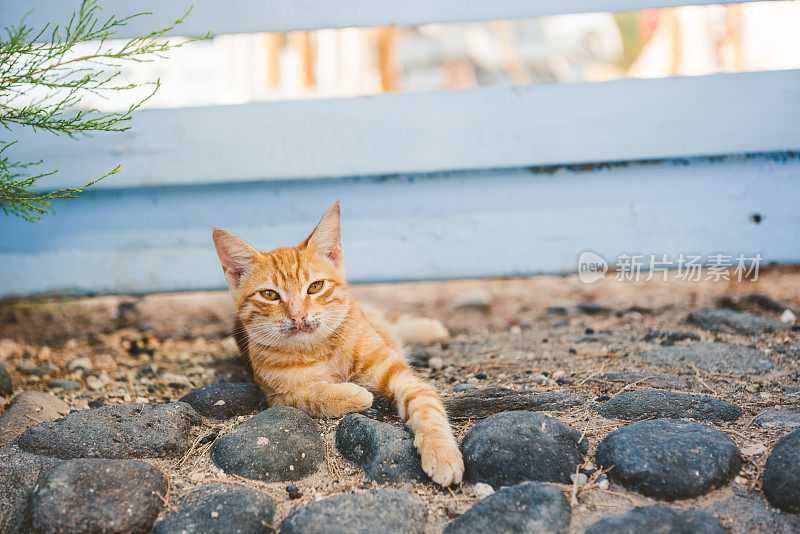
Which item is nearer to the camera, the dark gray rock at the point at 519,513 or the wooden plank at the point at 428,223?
the dark gray rock at the point at 519,513

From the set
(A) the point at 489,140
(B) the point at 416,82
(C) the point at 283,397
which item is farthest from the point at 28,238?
(B) the point at 416,82

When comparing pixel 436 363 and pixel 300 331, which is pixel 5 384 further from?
pixel 436 363

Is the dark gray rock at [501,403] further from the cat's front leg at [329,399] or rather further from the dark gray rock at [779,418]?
the dark gray rock at [779,418]

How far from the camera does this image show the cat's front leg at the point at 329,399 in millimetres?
2305

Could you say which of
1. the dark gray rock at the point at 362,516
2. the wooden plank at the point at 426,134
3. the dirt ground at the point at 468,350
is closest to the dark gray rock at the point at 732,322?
the dirt ground at the point at 468,350

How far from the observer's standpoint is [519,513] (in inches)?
65.1

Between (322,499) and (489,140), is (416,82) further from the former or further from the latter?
(322,499)

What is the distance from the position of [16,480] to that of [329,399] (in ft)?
3.45

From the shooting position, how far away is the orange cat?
2.35 meters

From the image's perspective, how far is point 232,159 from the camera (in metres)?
3.46

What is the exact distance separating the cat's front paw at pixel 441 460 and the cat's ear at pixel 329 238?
3.34 ft

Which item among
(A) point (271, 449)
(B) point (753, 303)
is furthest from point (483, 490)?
(B) point (753, 303)

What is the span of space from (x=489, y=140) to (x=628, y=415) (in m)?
1.83

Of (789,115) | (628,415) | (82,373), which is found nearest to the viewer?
(628,415)
